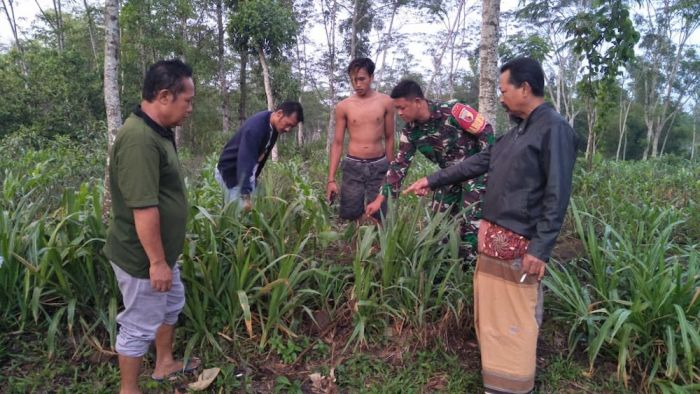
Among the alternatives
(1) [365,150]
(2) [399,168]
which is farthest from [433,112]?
(1) [365,150]

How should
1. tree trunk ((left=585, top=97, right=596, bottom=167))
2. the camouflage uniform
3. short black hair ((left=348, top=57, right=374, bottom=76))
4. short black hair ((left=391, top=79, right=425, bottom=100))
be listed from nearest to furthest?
1. short black hair ((left=391, top=79, right=425, bottom=100))
2. the camouflage uniform
3. short black hair ((left=348, top=57, right=374, bottom=76))
4. tree trunk ((left=585, top=97, right=596, bottom=167))

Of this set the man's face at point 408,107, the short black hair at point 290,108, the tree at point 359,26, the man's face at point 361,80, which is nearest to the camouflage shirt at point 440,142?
the man's face at point 408,107

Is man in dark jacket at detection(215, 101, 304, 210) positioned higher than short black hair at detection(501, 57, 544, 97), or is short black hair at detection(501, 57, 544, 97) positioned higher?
short black hair at detection(501, 57, 544, 97)

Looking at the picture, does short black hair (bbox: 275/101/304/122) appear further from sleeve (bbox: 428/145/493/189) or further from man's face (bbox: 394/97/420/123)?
sleeve (bbox: 428/145/493/189)

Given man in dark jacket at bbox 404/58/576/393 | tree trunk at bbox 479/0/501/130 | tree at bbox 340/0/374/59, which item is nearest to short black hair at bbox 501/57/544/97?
man in dark jacket at bbox 404/58/576/393

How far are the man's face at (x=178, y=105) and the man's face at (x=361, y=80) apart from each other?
1853mm

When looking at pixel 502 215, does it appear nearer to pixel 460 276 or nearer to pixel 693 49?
pixel 460 276

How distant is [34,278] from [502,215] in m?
2.47

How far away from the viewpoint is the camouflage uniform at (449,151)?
2961mm

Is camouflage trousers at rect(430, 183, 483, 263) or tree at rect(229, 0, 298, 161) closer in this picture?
camouflage trousers at rect(430, 183, 483, 263)

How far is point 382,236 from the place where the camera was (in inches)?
103

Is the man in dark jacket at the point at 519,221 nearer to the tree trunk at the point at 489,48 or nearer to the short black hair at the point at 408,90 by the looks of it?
the short black hair at the point at 408,90

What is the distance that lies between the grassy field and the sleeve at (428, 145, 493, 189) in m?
0.33

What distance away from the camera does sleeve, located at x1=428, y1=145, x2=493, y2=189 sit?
2377 mm
